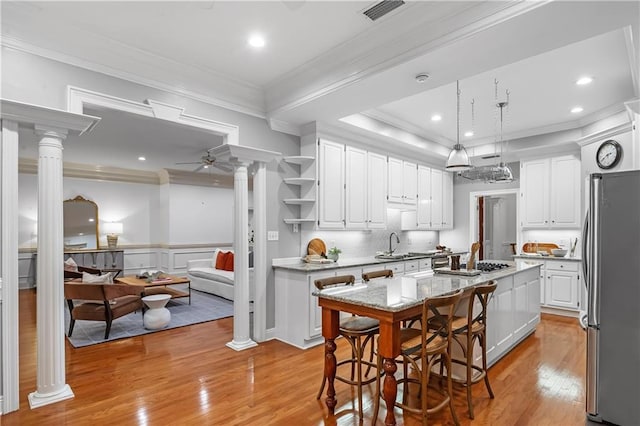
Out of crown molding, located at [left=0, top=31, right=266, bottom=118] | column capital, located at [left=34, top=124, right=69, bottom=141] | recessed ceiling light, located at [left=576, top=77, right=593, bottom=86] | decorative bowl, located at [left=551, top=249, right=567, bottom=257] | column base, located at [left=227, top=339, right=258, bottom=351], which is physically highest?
recessed ceiling light, located at [left=576, top=77, right=593, bottom=86]

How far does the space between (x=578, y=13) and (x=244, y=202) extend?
341 cm

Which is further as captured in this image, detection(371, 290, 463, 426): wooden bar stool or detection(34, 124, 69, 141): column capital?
detection(34, 124, 69, 141): column capital

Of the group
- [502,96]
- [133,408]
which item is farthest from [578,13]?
[133,408]

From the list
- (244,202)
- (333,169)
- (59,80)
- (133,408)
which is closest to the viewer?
(133,408)

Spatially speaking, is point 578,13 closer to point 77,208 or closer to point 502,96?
point 502,96

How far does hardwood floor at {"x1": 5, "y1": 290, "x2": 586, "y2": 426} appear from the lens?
103 inches

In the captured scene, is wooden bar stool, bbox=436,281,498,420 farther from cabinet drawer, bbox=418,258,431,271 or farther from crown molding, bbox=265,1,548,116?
cabinet drawer, bbox=418,258,431,271

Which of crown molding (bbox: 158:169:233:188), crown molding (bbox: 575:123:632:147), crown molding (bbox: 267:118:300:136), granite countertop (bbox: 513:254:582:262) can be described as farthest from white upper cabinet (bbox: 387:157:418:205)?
crown molding (bbox: 158:169:233:188)

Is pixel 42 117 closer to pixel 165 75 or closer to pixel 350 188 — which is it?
pixel 165 75

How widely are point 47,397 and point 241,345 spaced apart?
1801 millimetres

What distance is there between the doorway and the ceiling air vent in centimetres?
530

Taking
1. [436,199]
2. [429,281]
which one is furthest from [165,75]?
[436,199]

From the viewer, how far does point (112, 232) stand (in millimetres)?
8953

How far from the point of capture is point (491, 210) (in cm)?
741
